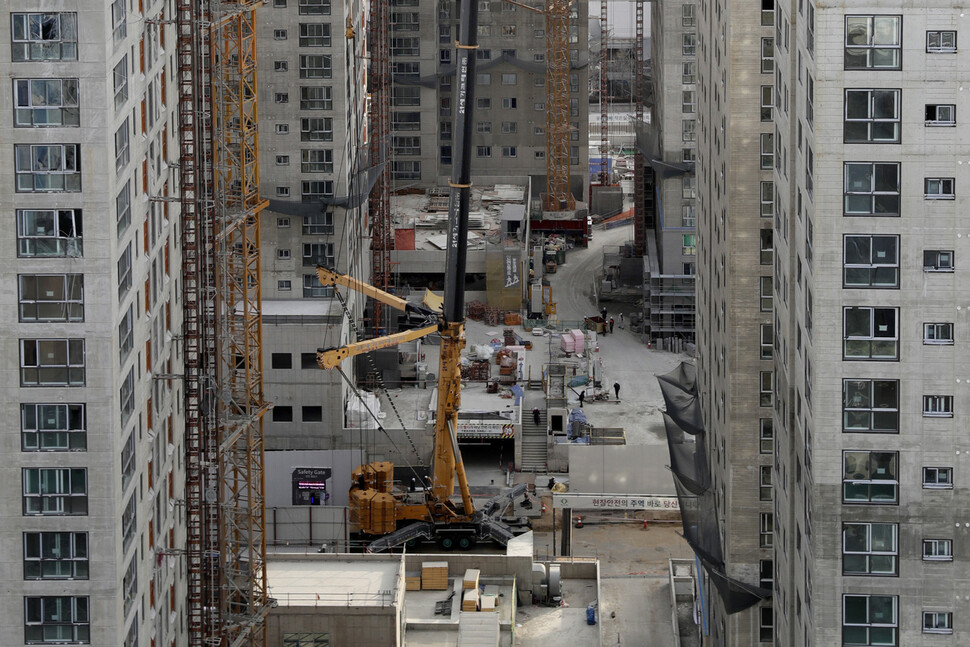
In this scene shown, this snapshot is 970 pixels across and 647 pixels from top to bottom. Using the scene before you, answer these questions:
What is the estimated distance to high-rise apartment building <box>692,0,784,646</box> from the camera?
108 m

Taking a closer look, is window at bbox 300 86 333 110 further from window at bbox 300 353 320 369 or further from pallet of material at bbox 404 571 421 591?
pallet of material at bbox 404 571 421 591

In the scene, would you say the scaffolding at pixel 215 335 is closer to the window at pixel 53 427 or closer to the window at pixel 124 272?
the window at pixel 124 272

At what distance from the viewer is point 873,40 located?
7688 centimetres

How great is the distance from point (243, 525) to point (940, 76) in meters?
49.1

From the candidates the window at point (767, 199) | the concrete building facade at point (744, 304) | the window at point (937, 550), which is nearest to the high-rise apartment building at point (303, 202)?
the concrete building facade at point (744, 304)

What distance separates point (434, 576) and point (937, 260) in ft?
194

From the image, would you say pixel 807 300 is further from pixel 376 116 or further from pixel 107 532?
pixel 376 116

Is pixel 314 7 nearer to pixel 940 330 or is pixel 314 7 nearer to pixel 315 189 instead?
pixel 315 189

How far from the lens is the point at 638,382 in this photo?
186 meters

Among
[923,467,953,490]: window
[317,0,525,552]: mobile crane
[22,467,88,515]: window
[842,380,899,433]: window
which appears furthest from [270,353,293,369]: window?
[923,467,953,490]: window

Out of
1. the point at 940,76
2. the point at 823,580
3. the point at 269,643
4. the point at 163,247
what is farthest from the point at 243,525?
the point at 940,76

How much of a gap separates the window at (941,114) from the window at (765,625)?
38567 mm

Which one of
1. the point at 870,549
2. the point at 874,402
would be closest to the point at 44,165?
the point at 874,402

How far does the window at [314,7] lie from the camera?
162125 mm
